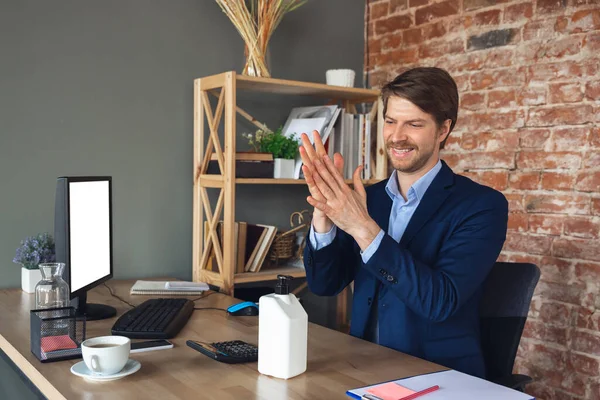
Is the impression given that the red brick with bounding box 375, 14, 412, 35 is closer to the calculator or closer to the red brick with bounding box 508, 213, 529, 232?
the red brick with bounding box 508, 213, 529, 232

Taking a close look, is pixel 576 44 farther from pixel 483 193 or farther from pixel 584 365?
pixel 584 365

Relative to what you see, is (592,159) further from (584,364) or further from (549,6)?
(584,364)

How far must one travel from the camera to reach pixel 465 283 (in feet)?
5.67

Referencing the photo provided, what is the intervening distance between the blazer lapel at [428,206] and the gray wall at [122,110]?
1.31 metres

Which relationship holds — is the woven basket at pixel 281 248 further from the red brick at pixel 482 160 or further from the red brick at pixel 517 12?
the red brick at pixel 517 12

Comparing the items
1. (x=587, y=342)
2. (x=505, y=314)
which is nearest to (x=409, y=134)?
(x=505, y=314)

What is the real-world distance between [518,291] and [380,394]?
794 mm

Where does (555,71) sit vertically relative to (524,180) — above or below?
above

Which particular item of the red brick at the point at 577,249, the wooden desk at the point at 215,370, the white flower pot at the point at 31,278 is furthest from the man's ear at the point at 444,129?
the white flower pot at the point at 31,278

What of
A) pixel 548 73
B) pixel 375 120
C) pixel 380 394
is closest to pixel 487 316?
pixel 380 394

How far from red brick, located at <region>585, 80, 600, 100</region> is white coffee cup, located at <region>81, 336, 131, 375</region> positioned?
193 centimetres

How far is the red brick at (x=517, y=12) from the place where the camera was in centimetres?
266

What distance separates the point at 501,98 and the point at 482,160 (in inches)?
11.1

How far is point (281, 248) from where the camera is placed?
2898 mm
